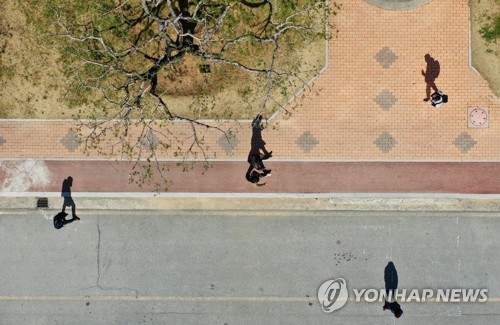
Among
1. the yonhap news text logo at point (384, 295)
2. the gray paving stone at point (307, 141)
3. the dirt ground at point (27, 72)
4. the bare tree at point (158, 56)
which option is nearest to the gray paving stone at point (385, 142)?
the gray paving stone at point (307, 141)

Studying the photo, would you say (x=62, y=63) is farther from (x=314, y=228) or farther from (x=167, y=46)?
(x=314, y=228)

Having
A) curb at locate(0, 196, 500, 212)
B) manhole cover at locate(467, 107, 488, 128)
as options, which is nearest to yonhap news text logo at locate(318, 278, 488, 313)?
curb at locate(0, 196, 500, 212)

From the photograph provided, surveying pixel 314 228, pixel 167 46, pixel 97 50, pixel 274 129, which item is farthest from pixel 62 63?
pixel 314 228

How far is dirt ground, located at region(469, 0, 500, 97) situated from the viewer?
1551cm

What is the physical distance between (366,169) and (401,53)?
4.27 m

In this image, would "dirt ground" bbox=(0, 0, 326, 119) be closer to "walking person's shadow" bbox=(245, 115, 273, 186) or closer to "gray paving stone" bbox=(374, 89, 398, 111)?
"walking person's shadow" bbox=(245, 115, 273, 186)

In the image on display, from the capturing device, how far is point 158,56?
624 inches

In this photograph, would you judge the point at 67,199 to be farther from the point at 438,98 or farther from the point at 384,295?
the point at 438,98

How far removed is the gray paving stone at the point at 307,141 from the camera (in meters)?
15.8

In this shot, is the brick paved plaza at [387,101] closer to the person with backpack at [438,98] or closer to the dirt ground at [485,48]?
the dirt ground at [485,48]

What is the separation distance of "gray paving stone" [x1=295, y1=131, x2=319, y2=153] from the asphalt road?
2.35 metres

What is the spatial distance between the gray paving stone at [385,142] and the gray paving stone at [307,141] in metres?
2.16

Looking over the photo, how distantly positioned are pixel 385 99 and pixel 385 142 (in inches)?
59.9

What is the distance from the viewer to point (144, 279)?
52.6 feet
